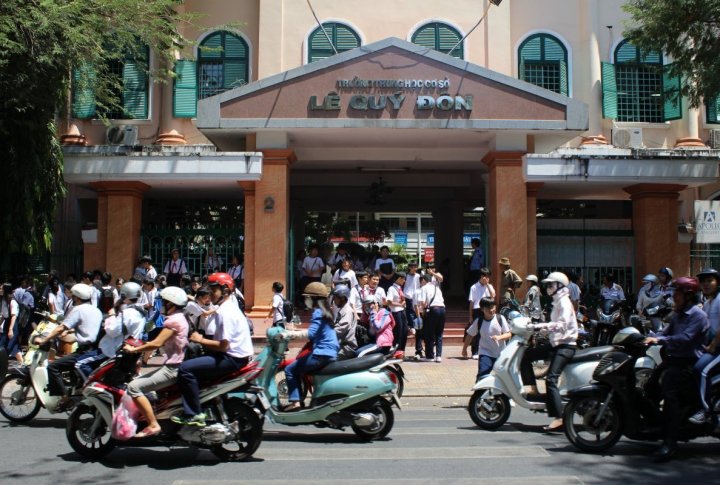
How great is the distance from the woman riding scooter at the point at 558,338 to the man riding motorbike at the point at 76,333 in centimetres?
504

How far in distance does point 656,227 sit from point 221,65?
11740 mm

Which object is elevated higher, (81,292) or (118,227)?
(118,227)

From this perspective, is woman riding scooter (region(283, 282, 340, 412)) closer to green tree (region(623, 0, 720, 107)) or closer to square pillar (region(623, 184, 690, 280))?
green tree (region(623, 0, 720, 107))

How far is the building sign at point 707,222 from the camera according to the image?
16.3 m

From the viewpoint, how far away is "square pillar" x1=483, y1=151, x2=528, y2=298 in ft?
49.5

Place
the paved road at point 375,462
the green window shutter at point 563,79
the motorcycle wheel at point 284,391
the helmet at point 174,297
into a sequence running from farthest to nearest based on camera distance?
1. the green window shutter at point 563,79
2. the motorcycle wheel at point 284,391
3. the helmet at point 174,297
4. the paved road at point 375,462

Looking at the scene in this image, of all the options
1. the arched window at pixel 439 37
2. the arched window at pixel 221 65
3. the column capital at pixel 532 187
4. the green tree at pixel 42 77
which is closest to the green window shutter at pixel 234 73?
the arched window at pixel 221 65

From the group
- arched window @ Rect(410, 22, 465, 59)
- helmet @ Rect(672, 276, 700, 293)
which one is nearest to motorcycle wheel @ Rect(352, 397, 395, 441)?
helmet @ Rect(672, 276, 700, 293)

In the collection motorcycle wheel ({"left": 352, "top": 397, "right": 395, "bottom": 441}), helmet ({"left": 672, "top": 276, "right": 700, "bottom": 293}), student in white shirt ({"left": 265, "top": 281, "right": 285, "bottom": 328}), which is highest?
helmet ({"left": 672, "top": 276, "right": 700, "bottom": 293})

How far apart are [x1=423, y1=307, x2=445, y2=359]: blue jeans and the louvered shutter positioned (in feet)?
28.6

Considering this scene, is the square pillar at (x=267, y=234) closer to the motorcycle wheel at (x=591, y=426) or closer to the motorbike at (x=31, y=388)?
the motorbike at (x=31, y=388)

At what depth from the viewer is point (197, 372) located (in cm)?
633

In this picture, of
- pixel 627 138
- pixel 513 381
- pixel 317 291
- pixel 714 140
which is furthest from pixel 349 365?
pixel 714 140

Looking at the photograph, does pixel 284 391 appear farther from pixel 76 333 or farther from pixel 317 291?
pixel 76 333
